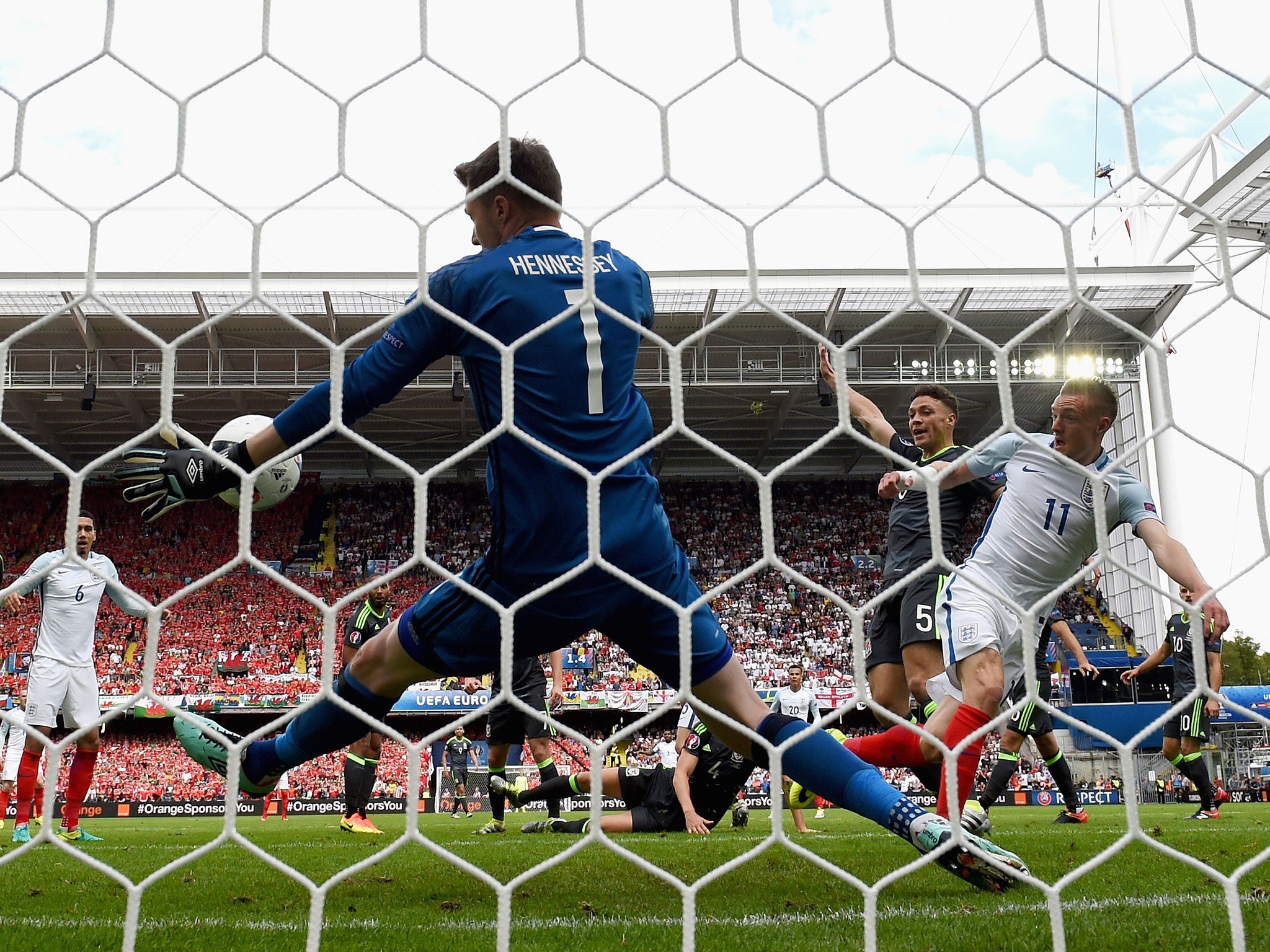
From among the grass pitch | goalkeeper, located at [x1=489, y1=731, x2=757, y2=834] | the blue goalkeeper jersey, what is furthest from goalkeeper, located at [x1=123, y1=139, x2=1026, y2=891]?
goalkeeper, located at [x1=489, y1=731, x2=757, y2=834]

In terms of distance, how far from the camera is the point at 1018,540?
4.05 m

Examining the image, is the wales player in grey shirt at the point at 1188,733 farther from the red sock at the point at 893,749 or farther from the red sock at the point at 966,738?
the red sock at the point at 893,749

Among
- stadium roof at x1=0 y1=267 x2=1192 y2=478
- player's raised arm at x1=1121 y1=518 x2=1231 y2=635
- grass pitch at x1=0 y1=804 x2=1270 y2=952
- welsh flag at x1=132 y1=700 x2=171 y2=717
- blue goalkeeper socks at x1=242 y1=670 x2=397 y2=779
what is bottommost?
welsh flag at x1=132 y1=700 x2=171 y2=717

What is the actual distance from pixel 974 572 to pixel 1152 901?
1548mm

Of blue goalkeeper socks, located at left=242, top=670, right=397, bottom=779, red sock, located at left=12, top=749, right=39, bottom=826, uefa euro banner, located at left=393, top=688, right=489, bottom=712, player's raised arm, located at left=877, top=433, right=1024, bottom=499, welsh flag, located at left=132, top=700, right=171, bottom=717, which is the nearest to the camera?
blue goalkeeper socks, located at left=242, top=670, right=397, bottom=779

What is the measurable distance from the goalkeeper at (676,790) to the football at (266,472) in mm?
3288

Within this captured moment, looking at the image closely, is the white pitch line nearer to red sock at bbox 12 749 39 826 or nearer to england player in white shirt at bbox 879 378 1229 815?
england player in white shirt at bbox 879 378 1229 815

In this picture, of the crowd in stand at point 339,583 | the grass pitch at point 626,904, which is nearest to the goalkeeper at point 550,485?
the grass pitch at point 626,904

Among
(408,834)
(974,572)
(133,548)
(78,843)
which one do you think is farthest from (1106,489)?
(133,548)

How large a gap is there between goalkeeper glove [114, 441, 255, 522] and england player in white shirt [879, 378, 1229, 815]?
191cm

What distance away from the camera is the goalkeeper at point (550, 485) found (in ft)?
8.11

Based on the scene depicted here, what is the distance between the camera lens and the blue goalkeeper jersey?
97.4 inches

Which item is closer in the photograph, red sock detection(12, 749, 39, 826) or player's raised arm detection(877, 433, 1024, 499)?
player's raised arm detection(877, 433, 1024, 499)

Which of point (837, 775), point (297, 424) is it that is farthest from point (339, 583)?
point (837, 775)
